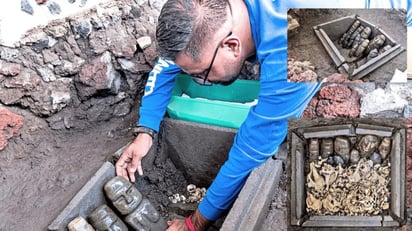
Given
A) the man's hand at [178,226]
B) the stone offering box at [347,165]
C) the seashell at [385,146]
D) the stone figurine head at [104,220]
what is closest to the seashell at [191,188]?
the man's hand at [178,226]

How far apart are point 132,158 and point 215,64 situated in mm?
445

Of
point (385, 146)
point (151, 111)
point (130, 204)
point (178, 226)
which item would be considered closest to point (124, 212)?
point (130, 204)

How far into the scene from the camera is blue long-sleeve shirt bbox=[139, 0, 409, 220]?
96cm

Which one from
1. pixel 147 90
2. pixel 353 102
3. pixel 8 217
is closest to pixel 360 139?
Result: pixel 353 102

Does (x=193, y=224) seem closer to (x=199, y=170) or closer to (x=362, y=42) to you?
(x=199, y=170)

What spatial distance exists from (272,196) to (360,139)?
478 millimetres

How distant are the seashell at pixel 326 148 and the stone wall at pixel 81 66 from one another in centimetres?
92

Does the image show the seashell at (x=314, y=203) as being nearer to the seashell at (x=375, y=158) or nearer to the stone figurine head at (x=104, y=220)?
the seashell at (x=375, y=158)

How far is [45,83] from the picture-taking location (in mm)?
1612

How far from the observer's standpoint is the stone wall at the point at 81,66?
155 centimetres

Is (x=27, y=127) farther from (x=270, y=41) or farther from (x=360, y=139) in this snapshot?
(x=360, y=139)

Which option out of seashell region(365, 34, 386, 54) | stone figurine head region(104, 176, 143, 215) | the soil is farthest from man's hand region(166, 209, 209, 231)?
seashell region(365, 34, 386, 54)

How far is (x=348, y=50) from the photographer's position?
0.93 meters

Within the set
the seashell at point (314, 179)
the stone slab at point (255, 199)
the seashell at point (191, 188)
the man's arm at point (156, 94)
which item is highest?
the seashell at point (314, 179)
